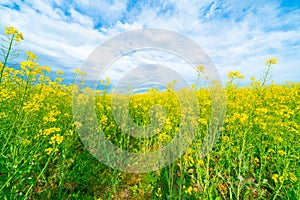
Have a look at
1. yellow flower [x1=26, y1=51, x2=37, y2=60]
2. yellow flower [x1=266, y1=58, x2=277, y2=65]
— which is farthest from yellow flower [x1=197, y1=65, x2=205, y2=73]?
yellow flower [x1=26, y1=51, x2=37, y2=60]

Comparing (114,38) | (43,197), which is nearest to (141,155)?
(43,197)

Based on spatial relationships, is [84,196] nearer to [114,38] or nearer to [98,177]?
[98,177]

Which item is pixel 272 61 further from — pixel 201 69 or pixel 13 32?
pixel 13 32

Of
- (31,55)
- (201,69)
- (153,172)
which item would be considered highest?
(201,69)

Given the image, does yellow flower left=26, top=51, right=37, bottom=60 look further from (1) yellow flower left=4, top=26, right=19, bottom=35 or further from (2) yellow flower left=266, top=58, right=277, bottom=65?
(2) yellow flower left=266, top=58, right=277, bottom=65

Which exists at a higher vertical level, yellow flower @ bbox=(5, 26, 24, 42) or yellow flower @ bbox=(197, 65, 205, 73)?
yellow flower @ bbox=(197, 65, 205, 73)

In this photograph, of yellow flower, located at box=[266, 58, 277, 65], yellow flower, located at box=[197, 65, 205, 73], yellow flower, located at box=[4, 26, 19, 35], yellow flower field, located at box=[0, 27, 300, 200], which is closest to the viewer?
yellow flower, located at box=[4, 26, 19, 35]

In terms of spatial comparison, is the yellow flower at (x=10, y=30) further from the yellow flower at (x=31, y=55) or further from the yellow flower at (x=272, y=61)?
the yellow flower at (x=272, y=61)

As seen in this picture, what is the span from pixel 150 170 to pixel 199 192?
0.86 meters

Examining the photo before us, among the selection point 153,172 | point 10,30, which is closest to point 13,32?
point 10,30

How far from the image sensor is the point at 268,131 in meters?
2.84

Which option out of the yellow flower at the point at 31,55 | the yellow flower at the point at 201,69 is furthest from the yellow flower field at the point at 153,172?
the yellow flower at the point at 201,69

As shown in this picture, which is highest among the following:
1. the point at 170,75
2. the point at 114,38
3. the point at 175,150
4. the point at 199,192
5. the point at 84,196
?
the point at 114,38

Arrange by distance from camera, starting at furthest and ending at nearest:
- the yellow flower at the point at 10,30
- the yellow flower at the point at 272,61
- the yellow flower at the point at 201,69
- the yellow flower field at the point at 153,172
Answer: the yellow flower at the point at 201,69 < the yellow flower at the point at 272,61 < the yellow flower field at the point at 153,172 < the yellow flower at the point at 10,30
